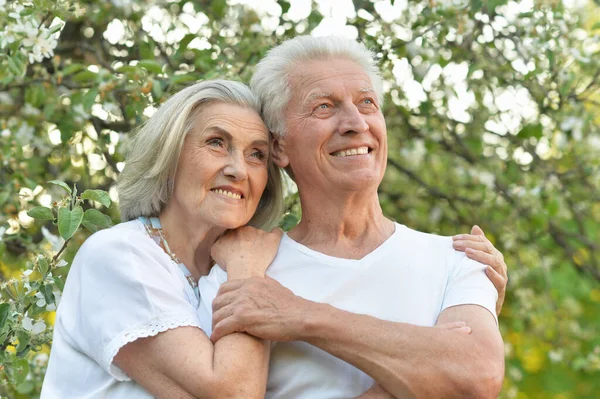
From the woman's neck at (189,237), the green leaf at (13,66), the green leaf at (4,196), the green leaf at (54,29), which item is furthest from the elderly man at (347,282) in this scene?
the green leaf at (4,196)

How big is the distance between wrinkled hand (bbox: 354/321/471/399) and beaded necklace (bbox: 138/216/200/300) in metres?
0.66

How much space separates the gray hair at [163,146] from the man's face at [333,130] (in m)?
0.16

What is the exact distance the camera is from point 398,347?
105 inches

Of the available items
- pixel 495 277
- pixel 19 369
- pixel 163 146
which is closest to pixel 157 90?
pixel 163 146

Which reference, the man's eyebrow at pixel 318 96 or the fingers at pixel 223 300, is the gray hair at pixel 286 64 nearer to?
the man's eyebrow at pixel 318 96

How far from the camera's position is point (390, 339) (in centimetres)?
269

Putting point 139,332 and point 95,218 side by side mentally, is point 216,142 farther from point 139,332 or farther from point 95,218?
point 139,332

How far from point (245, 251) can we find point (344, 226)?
1.19ft

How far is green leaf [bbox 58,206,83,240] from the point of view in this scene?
2.85 m

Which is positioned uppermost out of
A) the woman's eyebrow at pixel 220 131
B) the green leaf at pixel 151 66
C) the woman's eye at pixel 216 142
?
the woman's eyebrow at pixel 220 131

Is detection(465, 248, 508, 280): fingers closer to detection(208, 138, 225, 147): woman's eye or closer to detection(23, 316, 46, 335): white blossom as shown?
detection(208, 138, 225, 147): woman's eye

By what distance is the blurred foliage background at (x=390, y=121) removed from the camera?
3543 mm

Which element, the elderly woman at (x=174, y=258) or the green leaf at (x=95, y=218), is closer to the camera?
the elderly woman at (x=174, y=258)

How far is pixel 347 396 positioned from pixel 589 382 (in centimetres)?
528
